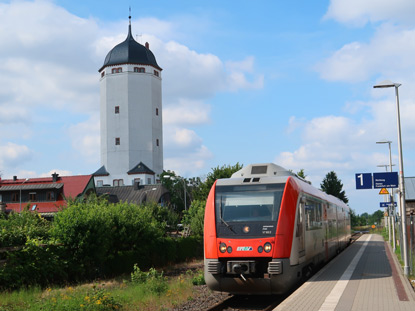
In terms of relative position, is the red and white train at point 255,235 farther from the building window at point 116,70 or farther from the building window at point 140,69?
the building window at point 116,70

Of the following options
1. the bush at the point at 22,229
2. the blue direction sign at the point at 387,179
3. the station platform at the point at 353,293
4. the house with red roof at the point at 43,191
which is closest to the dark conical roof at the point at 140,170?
the house with red roof at the point at 43,191

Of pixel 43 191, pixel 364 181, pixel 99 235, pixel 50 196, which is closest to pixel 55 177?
pixel 43 191

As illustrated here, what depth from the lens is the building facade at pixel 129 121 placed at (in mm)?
99250

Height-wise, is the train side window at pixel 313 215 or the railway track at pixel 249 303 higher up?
the train side window at pixel 313 215

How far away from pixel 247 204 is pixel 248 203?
0.12ft

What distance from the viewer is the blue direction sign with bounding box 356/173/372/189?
26.7m

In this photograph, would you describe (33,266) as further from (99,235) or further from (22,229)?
(99,235)

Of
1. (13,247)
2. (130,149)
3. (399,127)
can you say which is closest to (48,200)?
(130,149)

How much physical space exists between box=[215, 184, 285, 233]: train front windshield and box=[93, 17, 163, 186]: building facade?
274 feet

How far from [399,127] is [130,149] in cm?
8270

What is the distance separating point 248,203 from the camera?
14.5 metres

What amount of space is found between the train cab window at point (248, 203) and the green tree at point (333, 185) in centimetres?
9173

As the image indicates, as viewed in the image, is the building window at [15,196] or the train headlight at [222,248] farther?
the building window at [15,196]

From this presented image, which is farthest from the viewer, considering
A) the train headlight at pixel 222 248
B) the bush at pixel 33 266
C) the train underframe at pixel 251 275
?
the bush at pixel 33 266
